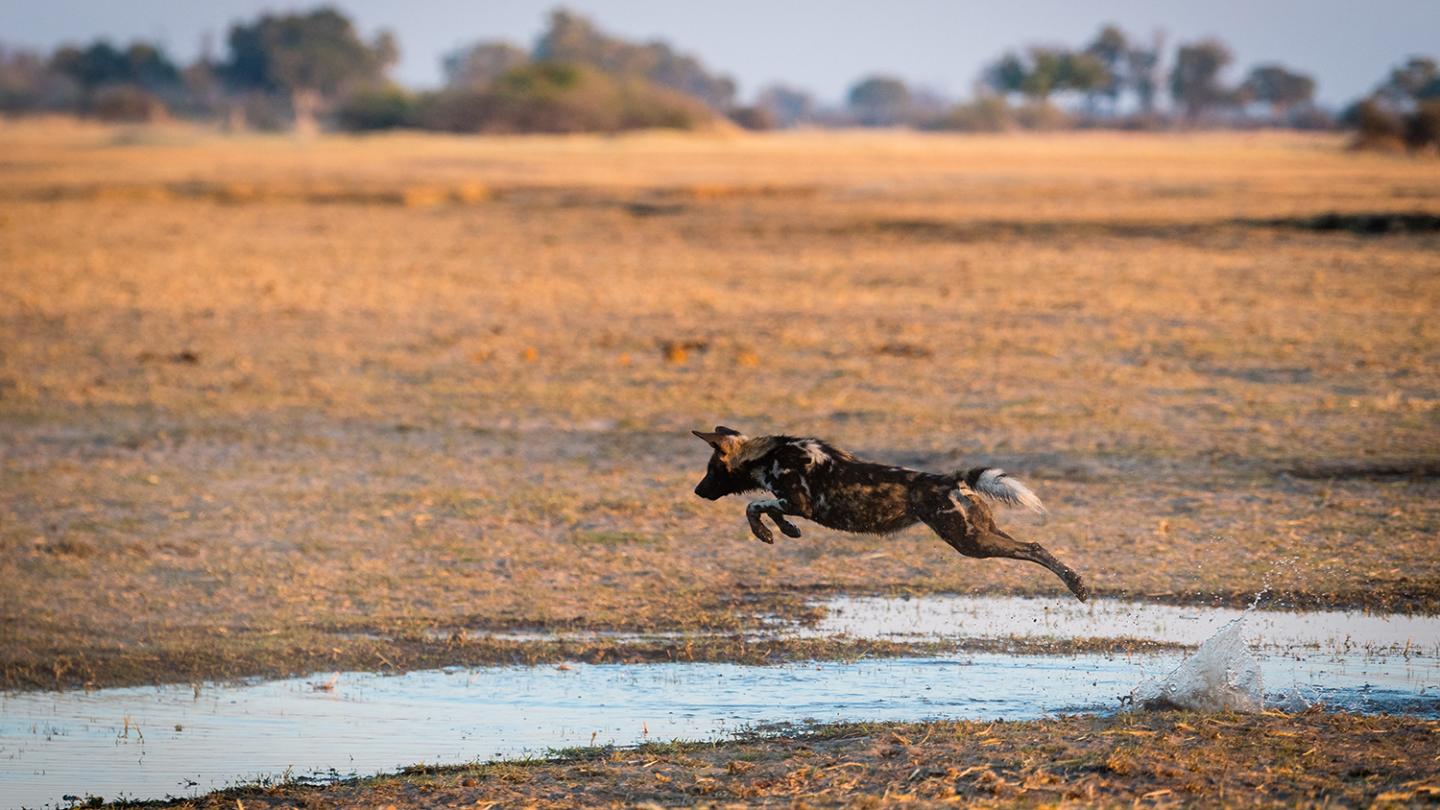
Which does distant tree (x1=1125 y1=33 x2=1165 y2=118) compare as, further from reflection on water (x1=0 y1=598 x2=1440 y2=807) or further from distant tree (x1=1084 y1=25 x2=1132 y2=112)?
reflection on water (x1=0 y1=598 x2=1440 y2=807)

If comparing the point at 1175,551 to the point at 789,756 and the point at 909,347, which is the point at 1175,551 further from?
the point at 909,347

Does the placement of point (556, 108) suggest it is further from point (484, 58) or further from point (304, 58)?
point (484, 58)

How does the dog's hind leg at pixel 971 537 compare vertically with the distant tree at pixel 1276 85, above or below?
below

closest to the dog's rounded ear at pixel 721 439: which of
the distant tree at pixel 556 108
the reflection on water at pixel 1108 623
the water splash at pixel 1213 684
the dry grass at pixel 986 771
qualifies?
the reflection on water at pixel 1108 623

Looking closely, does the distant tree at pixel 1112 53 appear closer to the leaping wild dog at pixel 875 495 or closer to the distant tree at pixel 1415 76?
the distant tree at pixel 1415 76

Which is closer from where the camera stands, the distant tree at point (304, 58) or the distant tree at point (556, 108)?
the distant tree at point (556, 108)

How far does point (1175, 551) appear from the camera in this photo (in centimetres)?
958

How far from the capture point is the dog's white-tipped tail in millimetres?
7309

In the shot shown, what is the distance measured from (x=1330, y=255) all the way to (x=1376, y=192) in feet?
39.9

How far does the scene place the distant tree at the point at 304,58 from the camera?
429 ft

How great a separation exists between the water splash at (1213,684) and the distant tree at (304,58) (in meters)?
124

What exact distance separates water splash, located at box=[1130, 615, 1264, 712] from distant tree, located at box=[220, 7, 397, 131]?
407 ft

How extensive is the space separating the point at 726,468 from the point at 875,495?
2.59 ft

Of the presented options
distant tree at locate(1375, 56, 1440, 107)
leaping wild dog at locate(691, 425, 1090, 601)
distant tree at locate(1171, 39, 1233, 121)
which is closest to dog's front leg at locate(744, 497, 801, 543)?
A: leaping wild dog at locate(691, 425, 1090, 601)
